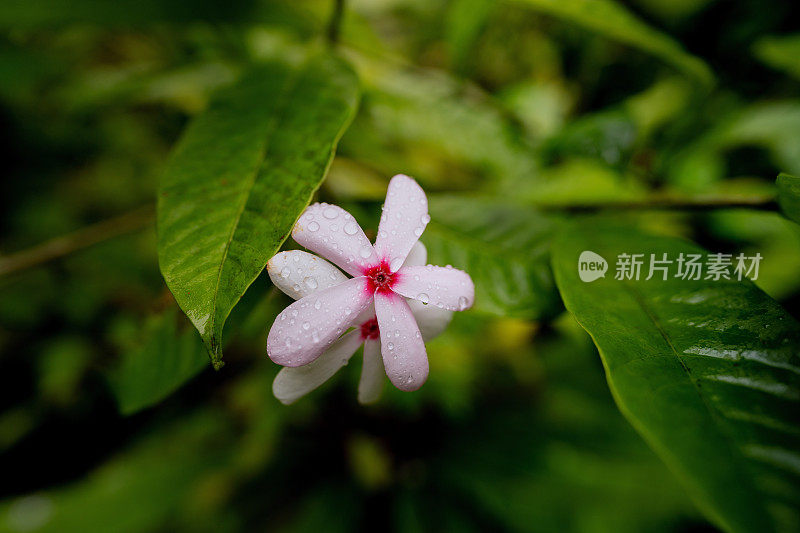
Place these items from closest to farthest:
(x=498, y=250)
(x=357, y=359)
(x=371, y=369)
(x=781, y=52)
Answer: (x=371, y=369), (x=498, y=250), (x=781, y=52), (x=357, y=359)

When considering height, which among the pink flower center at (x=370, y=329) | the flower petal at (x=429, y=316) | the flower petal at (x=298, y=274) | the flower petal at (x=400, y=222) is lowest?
the pink flower center at (x=370, y=329)

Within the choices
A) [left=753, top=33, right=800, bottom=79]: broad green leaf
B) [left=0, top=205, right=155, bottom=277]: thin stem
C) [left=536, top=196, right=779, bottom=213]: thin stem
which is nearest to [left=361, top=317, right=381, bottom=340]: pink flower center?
[left=536, top=196, right=779, bottom=213]: thin stem

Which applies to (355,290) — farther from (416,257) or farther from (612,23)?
(612,23)

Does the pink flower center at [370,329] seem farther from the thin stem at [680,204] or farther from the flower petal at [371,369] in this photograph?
the thin stem at [680,204]

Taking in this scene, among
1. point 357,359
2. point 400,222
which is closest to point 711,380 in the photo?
point 400,222

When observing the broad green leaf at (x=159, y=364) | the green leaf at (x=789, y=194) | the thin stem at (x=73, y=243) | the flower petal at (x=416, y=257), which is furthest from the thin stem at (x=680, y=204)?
the thin stem at (x=73, y=243)

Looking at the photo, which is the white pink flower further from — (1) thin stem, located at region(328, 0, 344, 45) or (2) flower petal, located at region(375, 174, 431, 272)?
(1) thin stem, located at region(328, 0, 344, 45)

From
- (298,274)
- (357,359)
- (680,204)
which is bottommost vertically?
(357,359)
